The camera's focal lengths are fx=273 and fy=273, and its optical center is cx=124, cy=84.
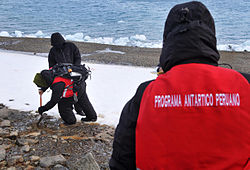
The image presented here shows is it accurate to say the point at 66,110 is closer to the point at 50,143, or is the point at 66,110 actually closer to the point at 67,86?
the point at 67,86

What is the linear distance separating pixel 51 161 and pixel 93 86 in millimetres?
5545

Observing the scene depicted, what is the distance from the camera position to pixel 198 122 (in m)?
1.25

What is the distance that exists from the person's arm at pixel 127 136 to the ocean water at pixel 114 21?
22113 mm

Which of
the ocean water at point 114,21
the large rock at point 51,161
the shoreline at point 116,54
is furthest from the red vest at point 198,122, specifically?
the ocean water at point 114,21

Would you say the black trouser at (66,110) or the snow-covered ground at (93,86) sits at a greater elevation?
the black trouser at (66,110)

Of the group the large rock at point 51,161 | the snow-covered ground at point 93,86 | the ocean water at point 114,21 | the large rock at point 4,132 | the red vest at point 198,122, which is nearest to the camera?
the red vest at point 198,122

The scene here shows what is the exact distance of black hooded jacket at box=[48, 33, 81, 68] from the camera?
4.79 meters

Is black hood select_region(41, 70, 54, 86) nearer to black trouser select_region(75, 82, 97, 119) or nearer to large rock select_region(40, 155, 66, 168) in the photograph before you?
black trouser select_region(75, 82, 97, 119)

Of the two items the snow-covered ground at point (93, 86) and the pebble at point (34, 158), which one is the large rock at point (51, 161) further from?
the snow-covered ground at point (93, 86)

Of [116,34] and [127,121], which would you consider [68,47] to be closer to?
[127,121]

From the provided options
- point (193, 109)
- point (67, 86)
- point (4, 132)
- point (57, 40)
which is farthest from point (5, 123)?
point (193, 109)

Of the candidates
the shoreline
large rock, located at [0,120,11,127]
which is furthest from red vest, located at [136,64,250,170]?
the shoreline

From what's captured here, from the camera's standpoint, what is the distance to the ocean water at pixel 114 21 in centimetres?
3025

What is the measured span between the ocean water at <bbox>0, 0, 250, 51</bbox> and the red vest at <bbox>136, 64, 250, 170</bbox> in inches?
871
